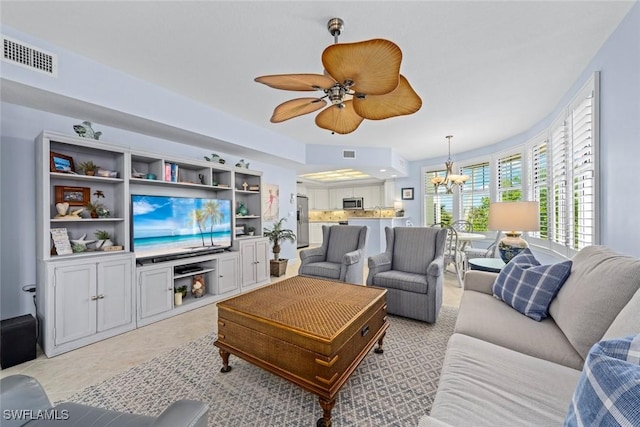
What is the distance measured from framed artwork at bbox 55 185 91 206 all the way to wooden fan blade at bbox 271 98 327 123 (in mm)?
2180

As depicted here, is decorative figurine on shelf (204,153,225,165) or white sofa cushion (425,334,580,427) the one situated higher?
decorative figurine on shelf (204,153,225,165)

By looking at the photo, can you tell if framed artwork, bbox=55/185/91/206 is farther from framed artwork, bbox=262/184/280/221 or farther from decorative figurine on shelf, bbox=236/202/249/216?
framed artwork, bbox=262/184/280/221

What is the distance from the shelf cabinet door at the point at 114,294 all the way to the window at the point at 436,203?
246 inches

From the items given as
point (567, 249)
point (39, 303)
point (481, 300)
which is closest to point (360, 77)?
point (481, 300)

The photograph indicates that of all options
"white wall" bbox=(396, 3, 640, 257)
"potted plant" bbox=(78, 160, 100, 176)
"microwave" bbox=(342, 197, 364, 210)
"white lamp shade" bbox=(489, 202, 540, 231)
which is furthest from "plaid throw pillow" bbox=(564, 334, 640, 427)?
"microwave" bbox=(342, 197, 364, 210)

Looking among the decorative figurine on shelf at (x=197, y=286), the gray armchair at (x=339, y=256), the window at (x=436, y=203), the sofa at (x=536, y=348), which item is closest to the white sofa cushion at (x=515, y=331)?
the sofa at (x=536, y=348)

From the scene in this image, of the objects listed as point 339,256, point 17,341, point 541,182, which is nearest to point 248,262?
point 339,256

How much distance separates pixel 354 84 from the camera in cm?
150

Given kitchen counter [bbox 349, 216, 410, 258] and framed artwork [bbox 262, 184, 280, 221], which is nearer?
framed artwork [bbox 262, 184, 280, 221]

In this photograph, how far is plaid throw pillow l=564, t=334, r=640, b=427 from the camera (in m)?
0.52

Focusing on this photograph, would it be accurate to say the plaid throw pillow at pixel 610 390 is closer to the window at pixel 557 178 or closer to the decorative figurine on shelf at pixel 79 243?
the window at pixel 557 178

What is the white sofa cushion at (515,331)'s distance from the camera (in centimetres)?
126

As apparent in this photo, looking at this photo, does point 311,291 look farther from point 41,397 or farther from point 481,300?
point 41,397

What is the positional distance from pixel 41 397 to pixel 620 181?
3.47m
